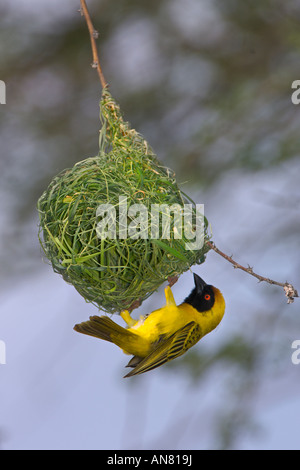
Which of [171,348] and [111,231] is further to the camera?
[171,348]

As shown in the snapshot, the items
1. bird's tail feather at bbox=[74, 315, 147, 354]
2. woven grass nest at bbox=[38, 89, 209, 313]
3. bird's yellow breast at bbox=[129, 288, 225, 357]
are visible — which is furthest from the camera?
bird's yellow breast at bbox=[129, 288, 225, 357]

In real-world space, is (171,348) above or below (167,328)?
below

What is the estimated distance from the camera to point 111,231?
2.15 meters

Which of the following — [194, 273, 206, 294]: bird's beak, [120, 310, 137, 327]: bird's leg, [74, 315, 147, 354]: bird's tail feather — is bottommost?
[74, 315, 147, 354]: bird's tail feather

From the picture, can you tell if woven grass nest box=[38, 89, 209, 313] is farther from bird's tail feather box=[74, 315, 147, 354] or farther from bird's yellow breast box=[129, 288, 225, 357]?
bird's yellow breast box=[129, 288, 225, 357]

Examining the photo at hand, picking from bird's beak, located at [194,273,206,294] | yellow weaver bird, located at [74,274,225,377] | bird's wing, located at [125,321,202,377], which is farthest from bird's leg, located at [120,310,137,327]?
bird's beak, located at [194,273,206,294]

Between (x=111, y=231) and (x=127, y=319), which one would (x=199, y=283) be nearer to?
(x=127, y=319)

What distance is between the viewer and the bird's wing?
8.20 ft

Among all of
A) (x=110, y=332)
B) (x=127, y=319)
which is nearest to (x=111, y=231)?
(x=110, y=332)

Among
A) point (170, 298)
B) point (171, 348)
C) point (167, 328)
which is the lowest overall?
point (171, 348)

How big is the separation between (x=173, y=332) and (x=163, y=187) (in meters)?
0.69

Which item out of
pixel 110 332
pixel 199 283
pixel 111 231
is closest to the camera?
pixel 111 231

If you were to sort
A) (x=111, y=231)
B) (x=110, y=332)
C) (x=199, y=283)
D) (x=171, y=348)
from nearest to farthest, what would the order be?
(x=111, y=231) → (x=110, y=332) → (x=171, y=348) → (x=199, y=283)

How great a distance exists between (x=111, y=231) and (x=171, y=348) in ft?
2.18
